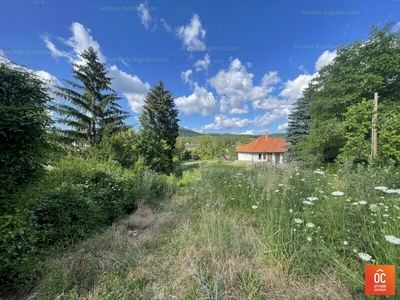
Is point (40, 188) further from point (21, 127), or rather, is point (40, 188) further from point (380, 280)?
point (380, 280)

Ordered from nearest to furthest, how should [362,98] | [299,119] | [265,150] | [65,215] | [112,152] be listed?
1. [65,215]
2. [112,152]
3. [362,98]
4. [299,119]
5. [265,150]

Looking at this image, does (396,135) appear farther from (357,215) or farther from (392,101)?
(357,215)

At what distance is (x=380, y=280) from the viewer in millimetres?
1226

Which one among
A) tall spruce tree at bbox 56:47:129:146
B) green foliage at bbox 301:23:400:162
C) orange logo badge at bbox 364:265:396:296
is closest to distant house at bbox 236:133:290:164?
green foliage at bbox 301:23:400:162

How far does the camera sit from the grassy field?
147 centimetres

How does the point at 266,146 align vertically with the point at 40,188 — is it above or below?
above

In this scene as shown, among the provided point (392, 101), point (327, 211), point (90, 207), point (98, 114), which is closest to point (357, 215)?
point (327, 211)

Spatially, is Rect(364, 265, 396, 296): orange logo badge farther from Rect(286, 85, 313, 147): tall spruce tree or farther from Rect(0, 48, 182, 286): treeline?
Rect(286, 85, 313, 147): tall spruce tree

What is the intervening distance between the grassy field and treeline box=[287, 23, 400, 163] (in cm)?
796

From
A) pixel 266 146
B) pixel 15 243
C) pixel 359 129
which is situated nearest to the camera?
pixel 15 243

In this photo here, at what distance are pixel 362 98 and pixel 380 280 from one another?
12.8 metres

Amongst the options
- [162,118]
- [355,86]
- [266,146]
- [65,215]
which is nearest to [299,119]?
[355,86]

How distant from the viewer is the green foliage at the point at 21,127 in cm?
171

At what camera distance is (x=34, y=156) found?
6.24ft
